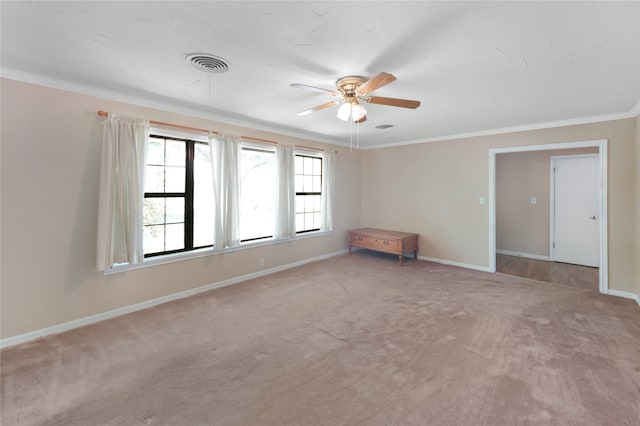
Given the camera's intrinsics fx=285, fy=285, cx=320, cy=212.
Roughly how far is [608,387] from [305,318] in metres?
2.41

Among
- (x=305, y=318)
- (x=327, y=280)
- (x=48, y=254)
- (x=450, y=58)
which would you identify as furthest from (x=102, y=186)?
(x=450, y=58)

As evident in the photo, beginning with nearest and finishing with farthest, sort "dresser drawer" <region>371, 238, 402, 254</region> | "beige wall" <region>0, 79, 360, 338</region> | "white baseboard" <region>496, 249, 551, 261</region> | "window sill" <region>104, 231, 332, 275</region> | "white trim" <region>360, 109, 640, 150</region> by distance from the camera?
"beige wall" <region>0, 79, 360, 338</region> < "window sill" <region>104, 231, 332, 275</region> < "white trim" <region>360, 109, 640, 150</region> < "dresser drawer" <region>371, 238, 402, 254</region> < "white baseboard" <region>496, 249, 551, 261</region>

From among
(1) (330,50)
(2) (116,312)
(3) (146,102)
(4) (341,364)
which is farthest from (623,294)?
(3) (146,102)

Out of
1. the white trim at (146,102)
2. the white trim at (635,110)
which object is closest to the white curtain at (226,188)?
the white trim at (146,102)

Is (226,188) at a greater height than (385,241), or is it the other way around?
(226,188)

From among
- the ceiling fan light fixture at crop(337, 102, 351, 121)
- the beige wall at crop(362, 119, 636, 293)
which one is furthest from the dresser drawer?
the ceiling fan light fixture at crop(337, 102, 351, 121)

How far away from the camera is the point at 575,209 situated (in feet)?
17.0

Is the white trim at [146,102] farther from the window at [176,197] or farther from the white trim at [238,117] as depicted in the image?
the window at [176,197]

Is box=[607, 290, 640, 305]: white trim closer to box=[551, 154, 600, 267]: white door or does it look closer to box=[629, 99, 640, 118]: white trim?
box=[551, 154, 600, 267]: white door

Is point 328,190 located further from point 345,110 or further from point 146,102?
point 146,102

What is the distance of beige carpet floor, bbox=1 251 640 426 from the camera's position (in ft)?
5.74

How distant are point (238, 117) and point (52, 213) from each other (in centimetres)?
231

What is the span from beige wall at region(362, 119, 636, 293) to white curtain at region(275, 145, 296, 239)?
7.26 ft

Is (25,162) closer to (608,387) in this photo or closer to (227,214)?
(227,214)
